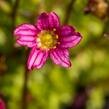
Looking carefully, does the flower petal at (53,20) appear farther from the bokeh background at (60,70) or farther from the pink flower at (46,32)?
the bokeh background at (60,70)

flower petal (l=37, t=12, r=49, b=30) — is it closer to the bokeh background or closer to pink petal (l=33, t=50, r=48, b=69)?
pink petal (l=33, t=50, r=48, b=69)

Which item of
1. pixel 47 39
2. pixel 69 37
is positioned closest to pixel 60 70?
pixel 47 39

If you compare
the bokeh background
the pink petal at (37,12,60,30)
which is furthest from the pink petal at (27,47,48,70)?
the bokeh background

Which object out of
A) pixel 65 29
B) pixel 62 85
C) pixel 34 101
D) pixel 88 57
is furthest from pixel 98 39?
pixel 65 29

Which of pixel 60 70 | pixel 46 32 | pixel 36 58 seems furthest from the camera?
pixel 60 70

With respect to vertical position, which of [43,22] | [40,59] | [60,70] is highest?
[43,22]

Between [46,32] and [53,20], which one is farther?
[46,32]

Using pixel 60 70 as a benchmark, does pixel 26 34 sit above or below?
above

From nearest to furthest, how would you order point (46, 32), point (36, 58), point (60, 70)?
point (36, 58) < point (46, 32) < point (60, 70)

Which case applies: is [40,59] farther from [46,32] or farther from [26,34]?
[46,32]
